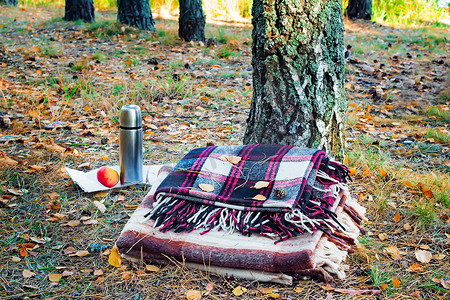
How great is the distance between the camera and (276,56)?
2.30m

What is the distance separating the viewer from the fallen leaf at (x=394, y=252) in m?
1.83

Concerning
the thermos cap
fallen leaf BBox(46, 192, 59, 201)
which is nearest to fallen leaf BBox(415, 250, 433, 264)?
the thermos cap

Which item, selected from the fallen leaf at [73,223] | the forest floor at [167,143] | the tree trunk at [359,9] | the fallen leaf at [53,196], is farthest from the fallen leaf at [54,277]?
the tree trunk at [359,9]

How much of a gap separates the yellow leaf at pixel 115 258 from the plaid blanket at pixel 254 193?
0.23 m

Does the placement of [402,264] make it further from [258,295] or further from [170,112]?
[170,112]

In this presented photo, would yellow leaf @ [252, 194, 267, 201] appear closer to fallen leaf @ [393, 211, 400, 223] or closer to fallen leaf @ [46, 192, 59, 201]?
fallen leaf @ [393, 211, 400, 223]

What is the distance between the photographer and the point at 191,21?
6.22 m

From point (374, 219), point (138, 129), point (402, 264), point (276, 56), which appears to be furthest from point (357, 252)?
point (138, 129)

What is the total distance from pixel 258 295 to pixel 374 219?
91cm

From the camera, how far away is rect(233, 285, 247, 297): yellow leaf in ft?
5.20

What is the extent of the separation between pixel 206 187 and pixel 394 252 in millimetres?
936

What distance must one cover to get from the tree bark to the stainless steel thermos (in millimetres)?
4142

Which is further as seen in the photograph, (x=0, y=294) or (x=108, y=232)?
(x=108, y=232)

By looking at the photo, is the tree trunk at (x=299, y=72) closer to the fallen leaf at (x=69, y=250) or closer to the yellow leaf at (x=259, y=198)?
the yellow leaf at (x=259, y=198)
